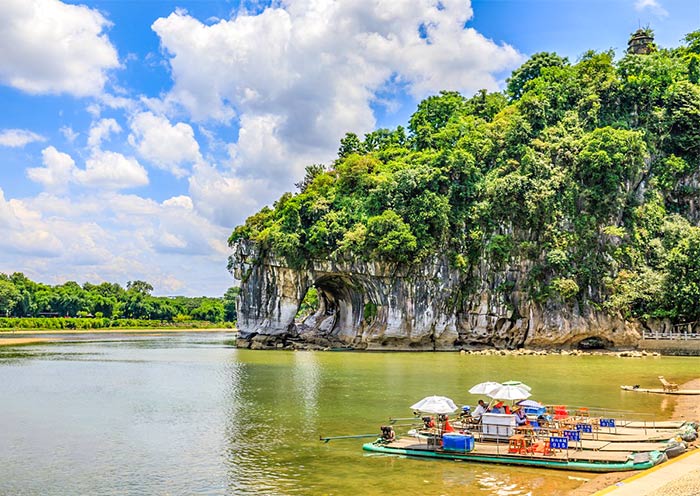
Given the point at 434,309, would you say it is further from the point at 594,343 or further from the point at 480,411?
the point at 480,411

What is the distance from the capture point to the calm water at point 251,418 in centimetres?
1389

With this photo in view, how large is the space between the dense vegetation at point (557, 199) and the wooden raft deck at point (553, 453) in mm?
33777

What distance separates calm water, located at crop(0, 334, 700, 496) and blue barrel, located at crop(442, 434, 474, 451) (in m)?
0.50

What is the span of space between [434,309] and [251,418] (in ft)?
111

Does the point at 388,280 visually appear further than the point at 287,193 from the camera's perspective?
No

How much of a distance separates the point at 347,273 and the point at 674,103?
31941 mm

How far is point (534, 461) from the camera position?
14.7 meters

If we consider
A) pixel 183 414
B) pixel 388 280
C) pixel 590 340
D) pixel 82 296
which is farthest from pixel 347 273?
pixel 82 296

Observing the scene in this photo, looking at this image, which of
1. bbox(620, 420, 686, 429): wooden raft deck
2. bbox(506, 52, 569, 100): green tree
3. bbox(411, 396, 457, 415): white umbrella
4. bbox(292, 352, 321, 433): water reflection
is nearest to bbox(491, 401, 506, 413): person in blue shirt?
bbox(411, 396, 457, 415): white umbrella

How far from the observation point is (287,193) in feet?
197

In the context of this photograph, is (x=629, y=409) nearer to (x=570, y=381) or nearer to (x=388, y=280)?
(x=570, y=381)

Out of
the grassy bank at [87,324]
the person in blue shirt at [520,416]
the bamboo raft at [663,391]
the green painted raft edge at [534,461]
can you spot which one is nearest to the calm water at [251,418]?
the green painted raft edge at [534,461]

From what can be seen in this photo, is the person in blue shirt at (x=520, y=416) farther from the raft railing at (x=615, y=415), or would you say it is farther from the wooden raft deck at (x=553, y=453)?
the raft railing at (x=615, y=415)

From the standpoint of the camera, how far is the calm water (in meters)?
13.9
